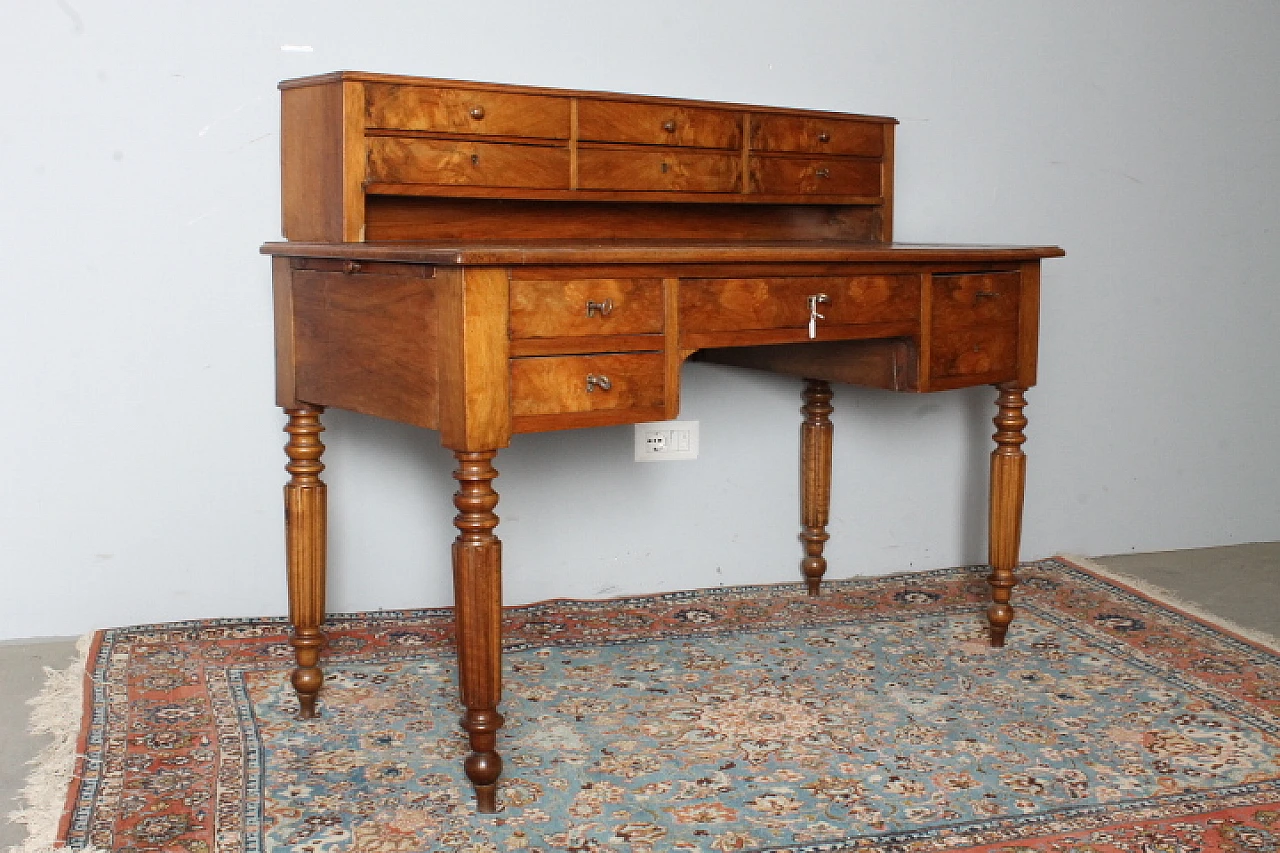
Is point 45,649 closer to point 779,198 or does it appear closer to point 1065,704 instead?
point 779,198

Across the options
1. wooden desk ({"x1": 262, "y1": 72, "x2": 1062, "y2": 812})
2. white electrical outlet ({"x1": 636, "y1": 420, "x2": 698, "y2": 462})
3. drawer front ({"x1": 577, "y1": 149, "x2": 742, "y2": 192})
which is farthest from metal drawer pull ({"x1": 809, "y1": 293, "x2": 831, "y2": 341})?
white electrical outlet ({"x1": 636, "y1": 420, "x2": 698, "y2": 462})

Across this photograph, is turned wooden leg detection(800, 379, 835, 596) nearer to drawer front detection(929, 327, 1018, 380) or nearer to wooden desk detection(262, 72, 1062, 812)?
wooden desk detection(262, 72, 1062, 812)

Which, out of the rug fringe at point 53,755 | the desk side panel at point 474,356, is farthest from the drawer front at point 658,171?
the rug fringe at point 53,755

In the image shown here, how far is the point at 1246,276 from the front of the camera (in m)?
3.55

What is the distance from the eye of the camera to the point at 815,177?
2.89m

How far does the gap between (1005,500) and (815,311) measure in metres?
0.72

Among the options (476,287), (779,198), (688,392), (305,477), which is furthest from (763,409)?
(476,287)

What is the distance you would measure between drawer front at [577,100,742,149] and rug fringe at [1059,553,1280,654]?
1.46 m

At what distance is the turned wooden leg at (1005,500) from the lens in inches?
105

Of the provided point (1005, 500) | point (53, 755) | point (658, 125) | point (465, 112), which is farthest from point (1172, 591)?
point (53, 755)

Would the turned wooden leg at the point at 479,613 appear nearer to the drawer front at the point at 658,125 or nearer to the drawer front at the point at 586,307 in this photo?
the drawer front at the point at 586,307

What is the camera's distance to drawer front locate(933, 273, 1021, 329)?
8.07 feet

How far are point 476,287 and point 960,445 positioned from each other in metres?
1.87

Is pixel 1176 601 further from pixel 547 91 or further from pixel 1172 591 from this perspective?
pixel 547 91
